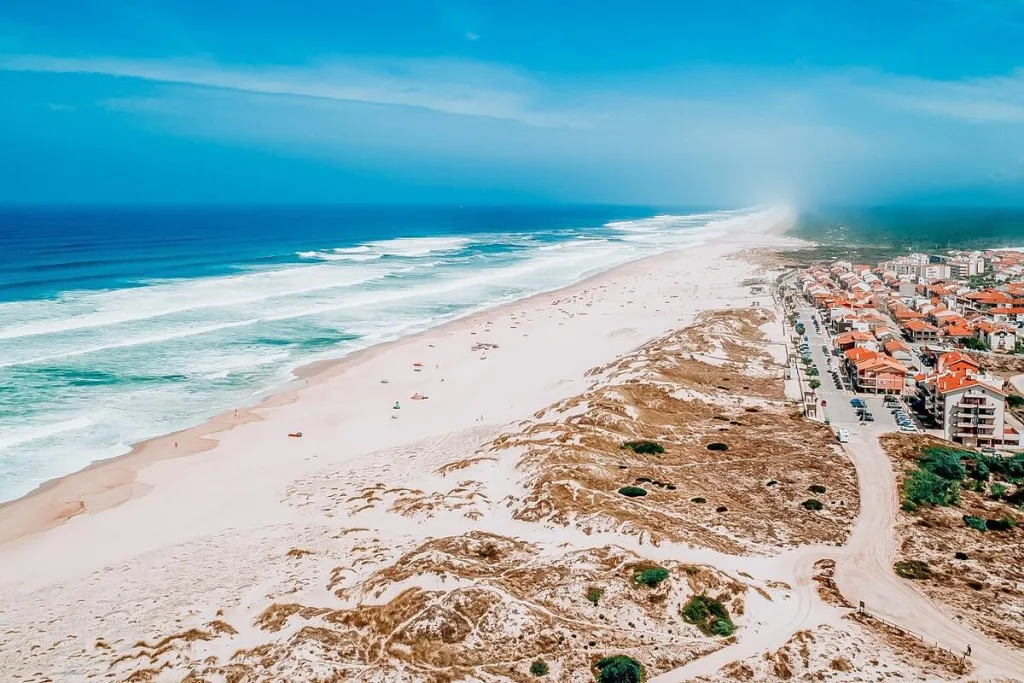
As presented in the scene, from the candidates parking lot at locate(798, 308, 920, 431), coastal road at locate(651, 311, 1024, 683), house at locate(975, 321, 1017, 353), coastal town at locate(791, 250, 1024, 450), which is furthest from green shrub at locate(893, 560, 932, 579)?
house at locate(975, 321, 1017, 353)

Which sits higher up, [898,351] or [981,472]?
[898,351]

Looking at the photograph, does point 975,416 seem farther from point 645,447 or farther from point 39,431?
point 39,431

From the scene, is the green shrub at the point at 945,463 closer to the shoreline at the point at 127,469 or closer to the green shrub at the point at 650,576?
the green shrub at the point at 650,576

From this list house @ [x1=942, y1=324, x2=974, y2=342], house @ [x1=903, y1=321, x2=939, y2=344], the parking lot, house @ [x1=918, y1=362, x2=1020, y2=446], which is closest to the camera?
house @ [x1=918, y1=362, x2=1020, y2=446]

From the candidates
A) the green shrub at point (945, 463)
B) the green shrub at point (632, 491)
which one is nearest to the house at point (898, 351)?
the green shrub at point (945, 463)

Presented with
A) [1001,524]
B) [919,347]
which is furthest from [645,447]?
[919,347]

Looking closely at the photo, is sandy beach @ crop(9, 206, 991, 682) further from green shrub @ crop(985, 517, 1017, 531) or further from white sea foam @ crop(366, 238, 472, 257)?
white sea foam @ crop(366, 238, 472, 257)
